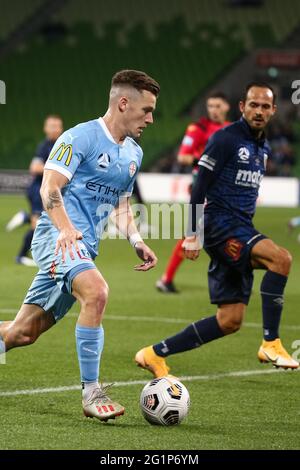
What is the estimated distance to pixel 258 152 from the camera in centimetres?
809

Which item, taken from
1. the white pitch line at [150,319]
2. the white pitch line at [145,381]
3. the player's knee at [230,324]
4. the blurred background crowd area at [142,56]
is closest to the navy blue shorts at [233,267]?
the player's knee at [230,324]

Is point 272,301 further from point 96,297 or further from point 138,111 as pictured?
point 96,297

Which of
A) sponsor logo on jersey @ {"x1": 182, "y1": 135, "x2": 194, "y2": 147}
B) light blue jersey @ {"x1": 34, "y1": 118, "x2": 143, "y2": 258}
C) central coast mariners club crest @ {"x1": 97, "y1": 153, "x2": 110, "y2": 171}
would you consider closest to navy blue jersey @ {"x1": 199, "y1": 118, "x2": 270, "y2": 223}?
light blue jersey @ {"x1": 34, "y1": 118, "x2": 143, "y2": 258}

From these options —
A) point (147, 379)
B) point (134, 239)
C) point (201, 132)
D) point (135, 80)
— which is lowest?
point (147, 379)

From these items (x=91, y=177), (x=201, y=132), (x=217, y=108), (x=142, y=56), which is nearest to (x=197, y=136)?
(x=201, y=132)

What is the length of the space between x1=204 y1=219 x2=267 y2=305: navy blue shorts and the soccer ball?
Answer: 1.41 m

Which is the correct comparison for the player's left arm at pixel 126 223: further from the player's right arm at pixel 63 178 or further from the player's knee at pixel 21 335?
the player's knee at pixel 21 335

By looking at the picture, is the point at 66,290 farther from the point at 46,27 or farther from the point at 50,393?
the point at 46,27

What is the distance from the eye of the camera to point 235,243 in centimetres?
788

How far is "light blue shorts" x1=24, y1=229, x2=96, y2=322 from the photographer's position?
6145 mm

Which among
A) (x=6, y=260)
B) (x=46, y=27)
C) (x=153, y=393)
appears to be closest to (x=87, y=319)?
(x=153, y=393)

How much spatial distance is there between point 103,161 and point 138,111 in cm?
37

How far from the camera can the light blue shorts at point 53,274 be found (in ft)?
20.2

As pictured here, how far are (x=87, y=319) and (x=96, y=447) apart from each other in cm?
90
